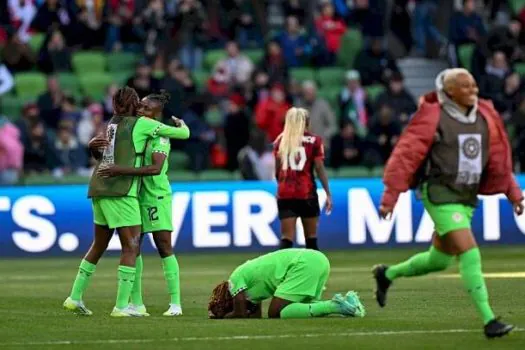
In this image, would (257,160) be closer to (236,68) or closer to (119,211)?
(236,68)

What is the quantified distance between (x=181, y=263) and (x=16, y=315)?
9515 mm

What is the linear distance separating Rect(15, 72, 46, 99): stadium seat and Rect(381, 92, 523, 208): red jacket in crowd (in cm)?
1903

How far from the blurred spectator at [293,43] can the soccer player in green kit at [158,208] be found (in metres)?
16.6

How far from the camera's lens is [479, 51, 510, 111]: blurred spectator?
32562mm

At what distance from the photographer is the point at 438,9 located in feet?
116

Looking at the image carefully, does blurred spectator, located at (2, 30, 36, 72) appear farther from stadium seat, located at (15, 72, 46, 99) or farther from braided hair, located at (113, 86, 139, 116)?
braided hair, located at (113, 86, 139, 116)

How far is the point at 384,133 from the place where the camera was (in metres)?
31.5

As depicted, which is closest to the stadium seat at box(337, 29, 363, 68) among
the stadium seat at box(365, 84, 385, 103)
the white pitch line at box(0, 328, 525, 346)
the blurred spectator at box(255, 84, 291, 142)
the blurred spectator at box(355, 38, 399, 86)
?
the blurred spectator at box(355, 38, 399, 86)

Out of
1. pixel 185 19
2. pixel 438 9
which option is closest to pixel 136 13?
pixel 185 19

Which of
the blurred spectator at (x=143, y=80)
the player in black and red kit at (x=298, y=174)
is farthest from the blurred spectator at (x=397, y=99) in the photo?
the player in black and red kit at (x=298, y=174)

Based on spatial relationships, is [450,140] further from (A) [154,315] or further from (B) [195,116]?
(B) [195,116]

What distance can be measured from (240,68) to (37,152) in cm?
441

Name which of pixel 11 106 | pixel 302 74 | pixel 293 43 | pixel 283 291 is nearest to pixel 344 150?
pixel 302 74

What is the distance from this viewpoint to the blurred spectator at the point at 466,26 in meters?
34.5
